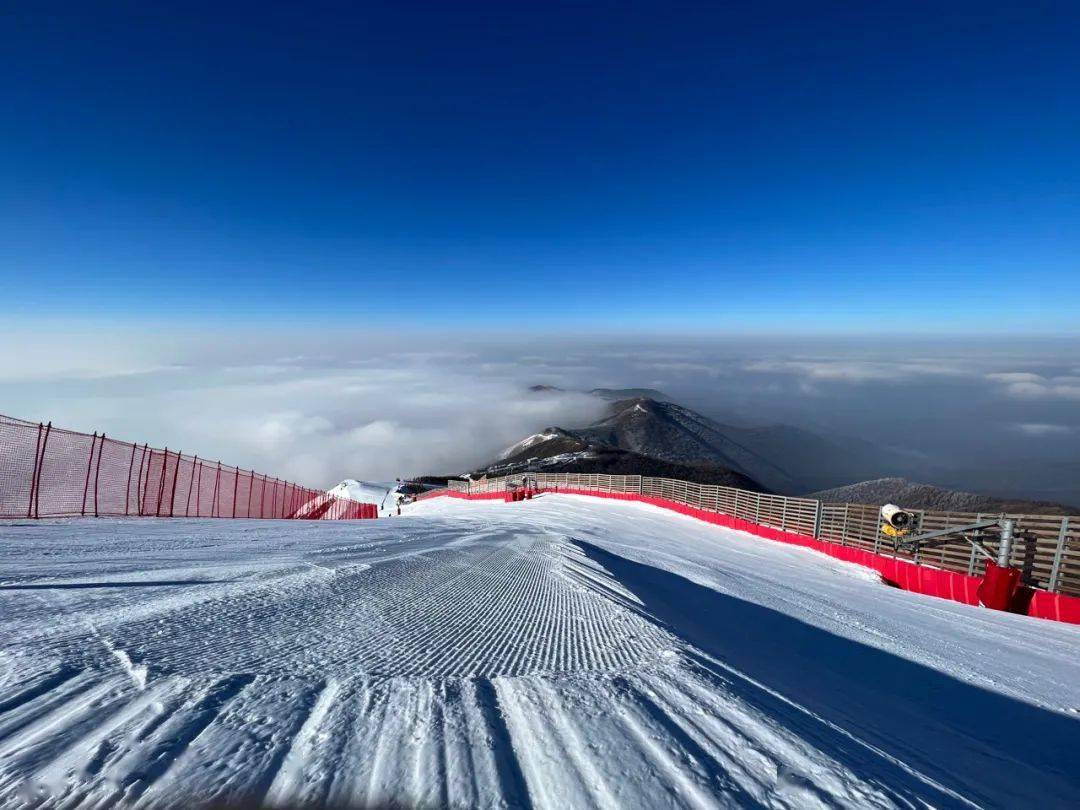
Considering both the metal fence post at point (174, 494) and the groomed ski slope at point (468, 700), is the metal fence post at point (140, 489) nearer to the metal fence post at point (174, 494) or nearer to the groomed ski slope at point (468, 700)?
the metal fence post at point (174, 494)

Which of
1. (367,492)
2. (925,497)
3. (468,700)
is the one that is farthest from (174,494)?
(925,497)

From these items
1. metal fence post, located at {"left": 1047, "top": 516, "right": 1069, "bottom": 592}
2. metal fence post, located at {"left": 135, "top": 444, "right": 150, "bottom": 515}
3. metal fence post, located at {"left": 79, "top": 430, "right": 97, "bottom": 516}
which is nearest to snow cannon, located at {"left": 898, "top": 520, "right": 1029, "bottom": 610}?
metal fence post, located at {"left": 1047, "top": 516, "right": 1069, "bottom": 592}

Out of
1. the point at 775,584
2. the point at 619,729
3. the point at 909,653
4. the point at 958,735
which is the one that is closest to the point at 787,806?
the point at 619,729

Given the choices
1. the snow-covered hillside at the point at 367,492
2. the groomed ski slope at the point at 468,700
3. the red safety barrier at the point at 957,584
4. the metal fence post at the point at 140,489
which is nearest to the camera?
the groomed ski slope at the point at 468,700

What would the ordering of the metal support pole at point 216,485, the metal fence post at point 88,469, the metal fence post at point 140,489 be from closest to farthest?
the metal fence post at point 88,469
the metal fence post at point 140,489
the metal support pole at point 216,485

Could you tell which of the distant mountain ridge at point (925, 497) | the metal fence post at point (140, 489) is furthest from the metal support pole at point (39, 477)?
the distant mountain ridge at point (925, 497)

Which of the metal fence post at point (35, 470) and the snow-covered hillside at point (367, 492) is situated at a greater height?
the metal fence post at point (35, 470)

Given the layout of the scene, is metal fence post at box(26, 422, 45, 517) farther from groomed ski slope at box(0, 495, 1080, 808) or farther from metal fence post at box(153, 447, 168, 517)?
groomed ski slope at box(0, 495, 1080, 808)
